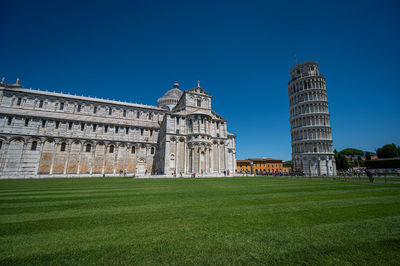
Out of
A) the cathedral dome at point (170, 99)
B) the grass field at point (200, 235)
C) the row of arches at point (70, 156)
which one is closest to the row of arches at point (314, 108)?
the cathedral dome at point (170, 99)

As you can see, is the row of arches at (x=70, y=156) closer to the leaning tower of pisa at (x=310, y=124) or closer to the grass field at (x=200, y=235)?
the grass field at (x=200, y=235)

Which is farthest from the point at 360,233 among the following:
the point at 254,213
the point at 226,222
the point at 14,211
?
the point at 14,211

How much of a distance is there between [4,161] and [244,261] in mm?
42813

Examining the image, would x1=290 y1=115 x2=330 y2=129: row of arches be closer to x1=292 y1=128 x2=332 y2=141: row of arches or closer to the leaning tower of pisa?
the leaning tower of pisa

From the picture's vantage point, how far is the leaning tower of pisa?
42.2 metres

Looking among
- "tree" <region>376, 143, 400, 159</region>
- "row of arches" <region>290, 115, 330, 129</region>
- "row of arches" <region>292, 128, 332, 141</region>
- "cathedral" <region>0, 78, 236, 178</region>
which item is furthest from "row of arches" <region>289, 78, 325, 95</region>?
"tree" <region>376, 143, 400, 159</region>

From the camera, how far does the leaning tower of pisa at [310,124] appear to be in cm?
4217

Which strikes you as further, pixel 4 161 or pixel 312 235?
pixel 4 161

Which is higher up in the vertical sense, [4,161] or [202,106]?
[202,106]

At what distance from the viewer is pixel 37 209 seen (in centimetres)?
612

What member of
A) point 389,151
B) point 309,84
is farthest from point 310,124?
point 389,151

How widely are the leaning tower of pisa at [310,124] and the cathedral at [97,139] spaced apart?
2292 cm

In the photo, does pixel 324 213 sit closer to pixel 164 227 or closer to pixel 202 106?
pixel 164 227

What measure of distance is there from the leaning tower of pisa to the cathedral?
75.2 ft
